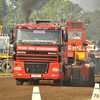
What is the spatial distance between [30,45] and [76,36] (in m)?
7.36

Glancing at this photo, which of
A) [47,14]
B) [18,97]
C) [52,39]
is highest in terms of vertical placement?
[47,14]

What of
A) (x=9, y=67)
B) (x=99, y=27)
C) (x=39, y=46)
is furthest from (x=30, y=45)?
(x=99, y=27)

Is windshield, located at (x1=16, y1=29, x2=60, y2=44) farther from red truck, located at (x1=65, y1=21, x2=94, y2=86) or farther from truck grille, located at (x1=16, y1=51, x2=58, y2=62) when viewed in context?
red truck, located at (x1=65, y1=21, x2=94, y2=86)

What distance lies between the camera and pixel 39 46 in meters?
12.9

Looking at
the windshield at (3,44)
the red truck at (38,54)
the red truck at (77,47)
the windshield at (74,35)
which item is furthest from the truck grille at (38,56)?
the windshield at (3,44)

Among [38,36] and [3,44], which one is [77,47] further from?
[38,36]

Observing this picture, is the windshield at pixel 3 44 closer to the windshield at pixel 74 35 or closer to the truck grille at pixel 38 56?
the windshield at pixel 74 35

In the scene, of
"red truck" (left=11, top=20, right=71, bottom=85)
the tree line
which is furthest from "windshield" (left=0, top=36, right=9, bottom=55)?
the tree line

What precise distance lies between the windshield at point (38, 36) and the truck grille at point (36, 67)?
96 centimetres

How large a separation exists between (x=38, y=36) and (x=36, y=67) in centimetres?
136

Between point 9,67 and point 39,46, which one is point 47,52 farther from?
point 9,67

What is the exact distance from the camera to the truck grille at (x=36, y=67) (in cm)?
1299

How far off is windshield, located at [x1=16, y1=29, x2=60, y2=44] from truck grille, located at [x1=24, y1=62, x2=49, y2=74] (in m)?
0.96

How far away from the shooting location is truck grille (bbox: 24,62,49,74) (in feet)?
42.6
